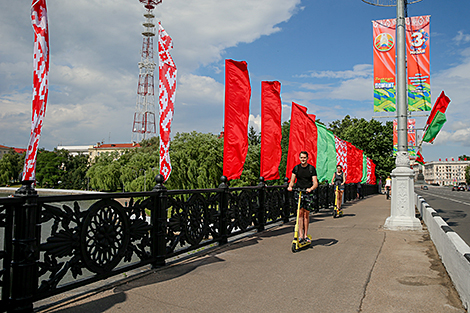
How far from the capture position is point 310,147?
44.8 feet

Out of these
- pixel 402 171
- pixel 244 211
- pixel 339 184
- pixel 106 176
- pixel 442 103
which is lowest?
pixel 244 211

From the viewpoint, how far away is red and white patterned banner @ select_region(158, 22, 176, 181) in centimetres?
761

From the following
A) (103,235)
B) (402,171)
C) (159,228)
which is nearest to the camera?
(103,235)

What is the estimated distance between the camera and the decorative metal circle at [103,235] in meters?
4.36

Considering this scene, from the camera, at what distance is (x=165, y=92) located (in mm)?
7777

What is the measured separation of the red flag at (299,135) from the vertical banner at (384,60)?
8.85 ft

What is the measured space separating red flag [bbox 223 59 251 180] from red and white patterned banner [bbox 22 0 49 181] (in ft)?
15.0

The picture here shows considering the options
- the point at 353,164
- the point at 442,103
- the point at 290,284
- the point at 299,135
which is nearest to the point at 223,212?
the point at 290,284

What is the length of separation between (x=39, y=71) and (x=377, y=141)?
55141 mm

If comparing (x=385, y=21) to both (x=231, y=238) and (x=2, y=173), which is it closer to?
(x=231, y=238)

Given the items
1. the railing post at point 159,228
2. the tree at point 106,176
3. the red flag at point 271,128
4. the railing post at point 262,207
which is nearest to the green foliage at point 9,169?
the tree at point 106,176

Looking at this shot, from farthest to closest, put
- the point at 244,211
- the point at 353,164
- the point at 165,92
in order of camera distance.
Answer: the point at 353,164
the point at 244,211
the point at 165,92

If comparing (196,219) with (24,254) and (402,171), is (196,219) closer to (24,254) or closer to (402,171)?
(24,254)

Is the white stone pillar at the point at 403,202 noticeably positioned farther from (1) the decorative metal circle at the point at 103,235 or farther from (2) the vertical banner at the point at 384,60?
(1) the decorative metal circle at the point at 103,235
